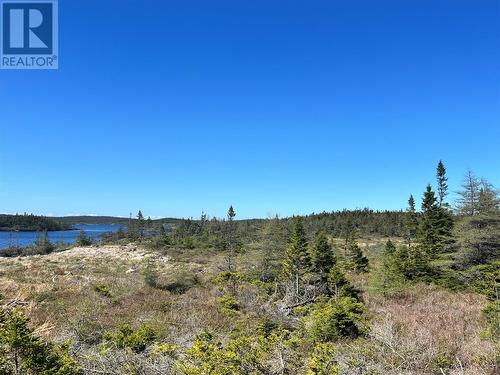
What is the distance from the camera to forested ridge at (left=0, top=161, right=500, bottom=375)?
5832 mm

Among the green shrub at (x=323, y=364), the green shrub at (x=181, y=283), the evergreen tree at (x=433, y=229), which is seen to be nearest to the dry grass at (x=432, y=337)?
the green shrub at (x=323, y=364)

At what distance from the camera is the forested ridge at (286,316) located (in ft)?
19.1

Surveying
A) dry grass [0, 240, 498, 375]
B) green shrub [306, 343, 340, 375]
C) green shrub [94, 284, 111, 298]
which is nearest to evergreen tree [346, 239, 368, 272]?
dry grass [0, 240, 498, 375]

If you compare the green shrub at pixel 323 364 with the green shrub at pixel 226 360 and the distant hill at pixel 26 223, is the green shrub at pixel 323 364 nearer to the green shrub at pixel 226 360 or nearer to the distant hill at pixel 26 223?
the green shrub at pixel 226 360

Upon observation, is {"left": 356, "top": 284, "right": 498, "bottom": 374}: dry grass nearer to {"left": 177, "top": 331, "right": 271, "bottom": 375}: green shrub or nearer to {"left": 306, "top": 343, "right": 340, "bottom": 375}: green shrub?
{"left": 306, "top": 343, "right": 340, "bottom": 375}: green shrub

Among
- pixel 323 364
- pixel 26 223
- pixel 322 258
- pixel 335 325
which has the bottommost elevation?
pixel 335 325

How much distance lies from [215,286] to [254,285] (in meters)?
2.55

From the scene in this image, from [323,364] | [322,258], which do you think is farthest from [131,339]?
[322,258]

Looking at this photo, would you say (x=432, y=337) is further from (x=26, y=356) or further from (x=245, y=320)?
(x=26, y=356)

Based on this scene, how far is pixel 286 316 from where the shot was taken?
13.6 m

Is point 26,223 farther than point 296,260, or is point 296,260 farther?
point 26,223

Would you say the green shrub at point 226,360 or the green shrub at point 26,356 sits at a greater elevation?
the green shrub at point 26,356

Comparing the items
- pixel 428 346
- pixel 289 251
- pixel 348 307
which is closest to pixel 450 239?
pixel 289 251

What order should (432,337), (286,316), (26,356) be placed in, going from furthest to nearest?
1. (286,316)
2. (432,337)
3. (26,356)
